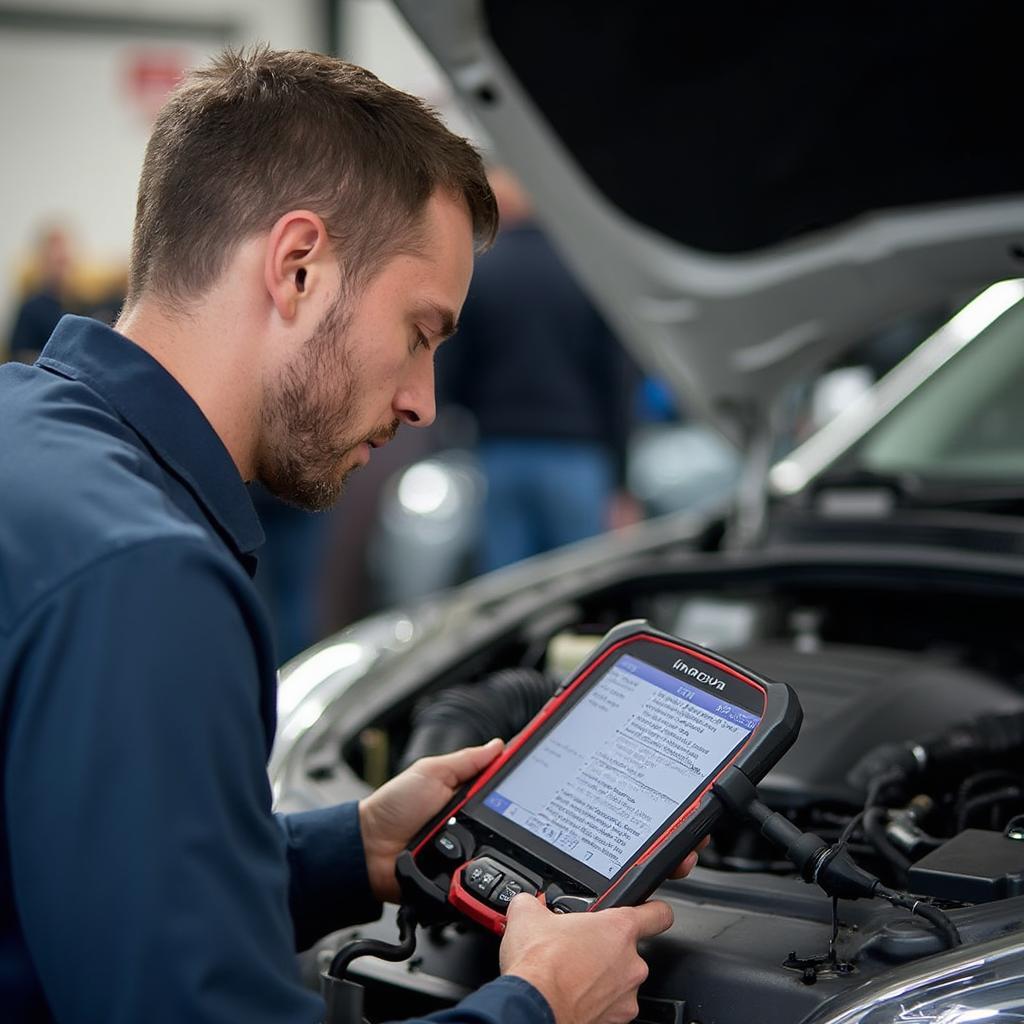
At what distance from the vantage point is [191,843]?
0.88m

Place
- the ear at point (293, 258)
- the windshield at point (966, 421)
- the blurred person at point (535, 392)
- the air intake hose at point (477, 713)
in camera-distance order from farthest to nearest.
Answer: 1. the blurred person at point (535, 392)
2. the windshield at point (966, 421)
3. the air intake hose at point (477, 713)
4. the ear at point (293, 258)

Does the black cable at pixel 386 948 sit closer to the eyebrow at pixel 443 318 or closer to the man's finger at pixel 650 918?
the man's finger at pixel 650 918

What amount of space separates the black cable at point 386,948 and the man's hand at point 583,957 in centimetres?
20

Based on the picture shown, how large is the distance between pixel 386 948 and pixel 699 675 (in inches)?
15.6

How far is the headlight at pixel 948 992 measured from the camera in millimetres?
1049

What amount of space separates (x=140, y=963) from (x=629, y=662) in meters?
0.63

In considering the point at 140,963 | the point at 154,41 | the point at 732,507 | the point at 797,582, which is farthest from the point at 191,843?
the point at 154,41

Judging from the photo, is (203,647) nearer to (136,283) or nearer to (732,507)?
(136,283)

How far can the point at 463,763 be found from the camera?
55.5 inches

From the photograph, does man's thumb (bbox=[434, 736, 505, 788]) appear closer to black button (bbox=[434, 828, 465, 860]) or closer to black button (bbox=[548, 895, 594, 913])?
black button (bbox=[434, 828, 465, 860])

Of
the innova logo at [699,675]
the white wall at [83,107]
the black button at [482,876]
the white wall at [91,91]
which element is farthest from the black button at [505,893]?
the white wall at [83,107]

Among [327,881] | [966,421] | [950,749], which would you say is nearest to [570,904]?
[327,881]

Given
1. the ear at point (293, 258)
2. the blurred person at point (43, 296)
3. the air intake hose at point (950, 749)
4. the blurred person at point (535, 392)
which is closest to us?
the ear at point (293, 258)

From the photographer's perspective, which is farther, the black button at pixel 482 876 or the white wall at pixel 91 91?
the white wall at pixel 91 91
